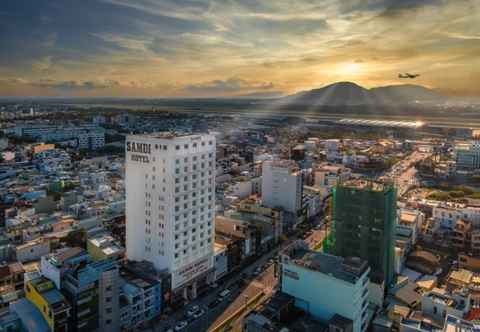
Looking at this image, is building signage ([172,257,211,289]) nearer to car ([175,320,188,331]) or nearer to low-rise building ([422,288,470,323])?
car ([175,320,188,331])

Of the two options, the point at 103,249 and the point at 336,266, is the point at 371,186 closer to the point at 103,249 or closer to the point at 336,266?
the point at 336,266

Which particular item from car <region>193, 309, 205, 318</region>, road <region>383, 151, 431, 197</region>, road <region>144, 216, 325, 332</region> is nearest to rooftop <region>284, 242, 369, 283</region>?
road <region>144, 216, 325, 332</region>

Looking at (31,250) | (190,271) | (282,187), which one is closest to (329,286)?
(190,271)

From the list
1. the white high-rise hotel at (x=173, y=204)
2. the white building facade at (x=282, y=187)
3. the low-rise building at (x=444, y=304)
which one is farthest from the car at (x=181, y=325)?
the white building facade at (x=282, y=187)

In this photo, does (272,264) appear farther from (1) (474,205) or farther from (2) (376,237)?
(1) (474,205)

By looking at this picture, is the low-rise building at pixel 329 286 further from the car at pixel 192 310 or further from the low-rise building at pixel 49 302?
the low-rise building at pixel 49 302

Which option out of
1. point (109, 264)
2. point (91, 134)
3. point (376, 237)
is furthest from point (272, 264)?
point (91, 134)
